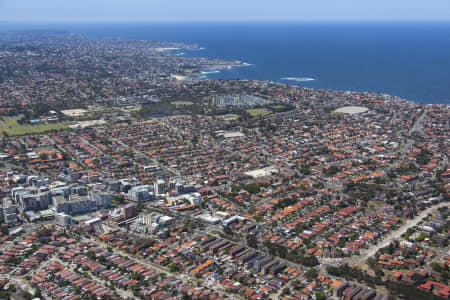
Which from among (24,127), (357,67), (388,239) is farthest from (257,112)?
(357,67)

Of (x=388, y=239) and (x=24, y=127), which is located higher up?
(x=24, y=127)

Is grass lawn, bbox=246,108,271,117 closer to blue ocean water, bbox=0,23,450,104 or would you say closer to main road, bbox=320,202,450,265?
blue ocean water, bbox=0,23,450,104

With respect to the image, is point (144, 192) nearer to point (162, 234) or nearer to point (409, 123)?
point (162, 234)

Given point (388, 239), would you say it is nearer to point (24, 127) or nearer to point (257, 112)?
point (257, 112)

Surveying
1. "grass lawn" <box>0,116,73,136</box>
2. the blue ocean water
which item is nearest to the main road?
"grass lawn" <box>0,116,73,136</box>

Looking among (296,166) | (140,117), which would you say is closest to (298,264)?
(296,166)

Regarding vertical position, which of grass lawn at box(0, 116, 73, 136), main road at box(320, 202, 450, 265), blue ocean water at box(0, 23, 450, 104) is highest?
Answer: blue ocean water at box(0, 23, 450, 104)

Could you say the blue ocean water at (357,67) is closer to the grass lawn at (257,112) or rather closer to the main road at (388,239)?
the grass lawn at (257,112)

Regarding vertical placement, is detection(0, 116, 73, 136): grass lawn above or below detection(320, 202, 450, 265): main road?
above
